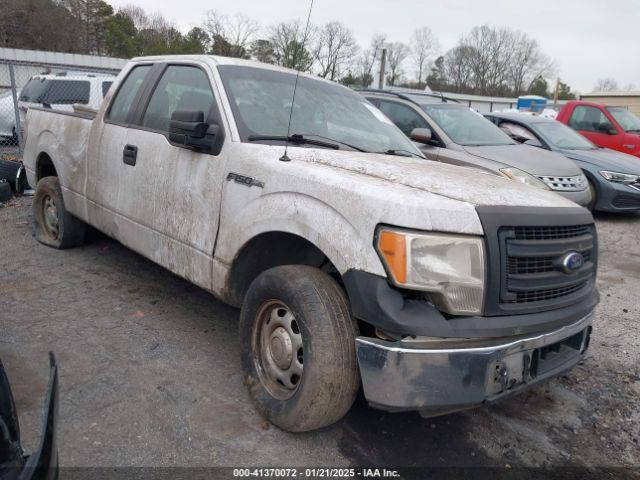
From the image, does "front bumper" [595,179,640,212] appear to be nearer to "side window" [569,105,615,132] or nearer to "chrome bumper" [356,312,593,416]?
"side window" [569,105,615,132]

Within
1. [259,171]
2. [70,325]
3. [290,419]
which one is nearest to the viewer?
[290,419]

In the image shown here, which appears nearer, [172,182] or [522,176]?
[172,182]

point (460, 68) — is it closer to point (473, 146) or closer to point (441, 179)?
point (473, 146)

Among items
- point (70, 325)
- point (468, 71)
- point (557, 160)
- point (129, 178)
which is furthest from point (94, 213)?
point (468, 71)

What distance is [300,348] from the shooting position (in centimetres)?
272

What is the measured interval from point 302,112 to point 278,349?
5.43 ft

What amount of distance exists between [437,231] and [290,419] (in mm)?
1166

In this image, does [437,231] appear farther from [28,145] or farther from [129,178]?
[28,145]

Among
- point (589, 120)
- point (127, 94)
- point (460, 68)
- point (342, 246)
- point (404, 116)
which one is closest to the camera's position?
point (342, 246)

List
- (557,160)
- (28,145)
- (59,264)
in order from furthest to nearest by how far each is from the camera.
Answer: (557,160)
(28,145)
(59,264)

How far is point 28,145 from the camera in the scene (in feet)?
19.0

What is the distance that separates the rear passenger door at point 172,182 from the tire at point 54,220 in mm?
1413

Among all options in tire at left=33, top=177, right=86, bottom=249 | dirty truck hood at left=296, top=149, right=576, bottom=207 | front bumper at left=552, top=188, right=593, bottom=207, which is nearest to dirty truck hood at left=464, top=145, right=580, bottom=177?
front bumper at left=552, top=188, right=593, bottom=207

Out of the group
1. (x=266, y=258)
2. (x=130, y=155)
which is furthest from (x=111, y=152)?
(x=266, y=258)
